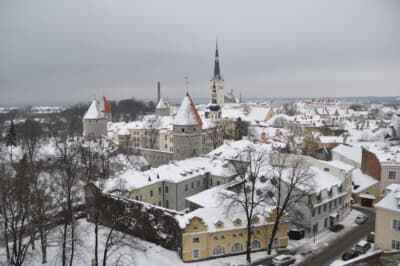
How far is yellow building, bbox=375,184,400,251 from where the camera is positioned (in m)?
17.1

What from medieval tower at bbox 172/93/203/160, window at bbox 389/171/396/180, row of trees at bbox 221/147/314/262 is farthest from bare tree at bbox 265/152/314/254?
medieval tower at bbox 172/93/203/160

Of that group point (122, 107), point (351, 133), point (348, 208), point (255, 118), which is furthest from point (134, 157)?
point (122, 107)

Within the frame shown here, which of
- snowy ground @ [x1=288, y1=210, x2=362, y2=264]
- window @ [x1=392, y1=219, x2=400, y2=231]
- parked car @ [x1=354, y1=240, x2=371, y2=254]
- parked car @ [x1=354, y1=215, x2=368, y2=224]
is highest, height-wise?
window @ [x1=392, y1=219, x2=400, y2=231]

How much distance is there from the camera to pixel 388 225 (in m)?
17.4

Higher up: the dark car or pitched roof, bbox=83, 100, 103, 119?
pitched roof, bbox=83, 100, 103, 119

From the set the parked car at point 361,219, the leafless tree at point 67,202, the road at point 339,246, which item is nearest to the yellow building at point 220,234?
the road at point 339,246

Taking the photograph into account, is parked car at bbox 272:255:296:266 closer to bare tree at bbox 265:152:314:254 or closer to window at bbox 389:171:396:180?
bare tree at bbox 265:152:314:254

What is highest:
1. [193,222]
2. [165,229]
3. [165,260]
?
[193,222]

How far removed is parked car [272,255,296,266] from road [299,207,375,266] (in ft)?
2.24

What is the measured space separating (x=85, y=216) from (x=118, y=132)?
32.4 m

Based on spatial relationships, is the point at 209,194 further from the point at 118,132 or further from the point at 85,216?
the point at 118,132

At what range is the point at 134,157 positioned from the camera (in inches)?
1478

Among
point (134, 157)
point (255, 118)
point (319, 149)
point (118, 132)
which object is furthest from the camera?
point (255, 118)

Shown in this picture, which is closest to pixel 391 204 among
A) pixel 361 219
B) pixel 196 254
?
pixel 361 219
